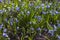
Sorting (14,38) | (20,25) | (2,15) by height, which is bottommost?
(14,38)

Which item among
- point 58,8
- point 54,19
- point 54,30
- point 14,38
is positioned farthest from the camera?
point 58,8

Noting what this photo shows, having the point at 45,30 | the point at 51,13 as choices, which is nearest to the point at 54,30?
the point at 45,30

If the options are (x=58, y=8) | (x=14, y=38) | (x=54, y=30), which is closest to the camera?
(x=54, y=30)

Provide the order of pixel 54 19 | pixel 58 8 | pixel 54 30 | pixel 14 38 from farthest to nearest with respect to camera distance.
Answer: pixel 58 8 < pixel 54 19 < pixel 14 38 < pixel 54 30

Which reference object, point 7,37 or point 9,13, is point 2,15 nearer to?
point 9,13

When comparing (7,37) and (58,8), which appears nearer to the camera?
(7,37)

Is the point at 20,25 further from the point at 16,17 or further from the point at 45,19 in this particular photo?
the point at 45,19

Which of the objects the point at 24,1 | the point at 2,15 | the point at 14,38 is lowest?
the point at 14,38

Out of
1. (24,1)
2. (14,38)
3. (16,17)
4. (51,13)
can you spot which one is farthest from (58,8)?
(14,38)

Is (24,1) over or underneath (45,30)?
over
